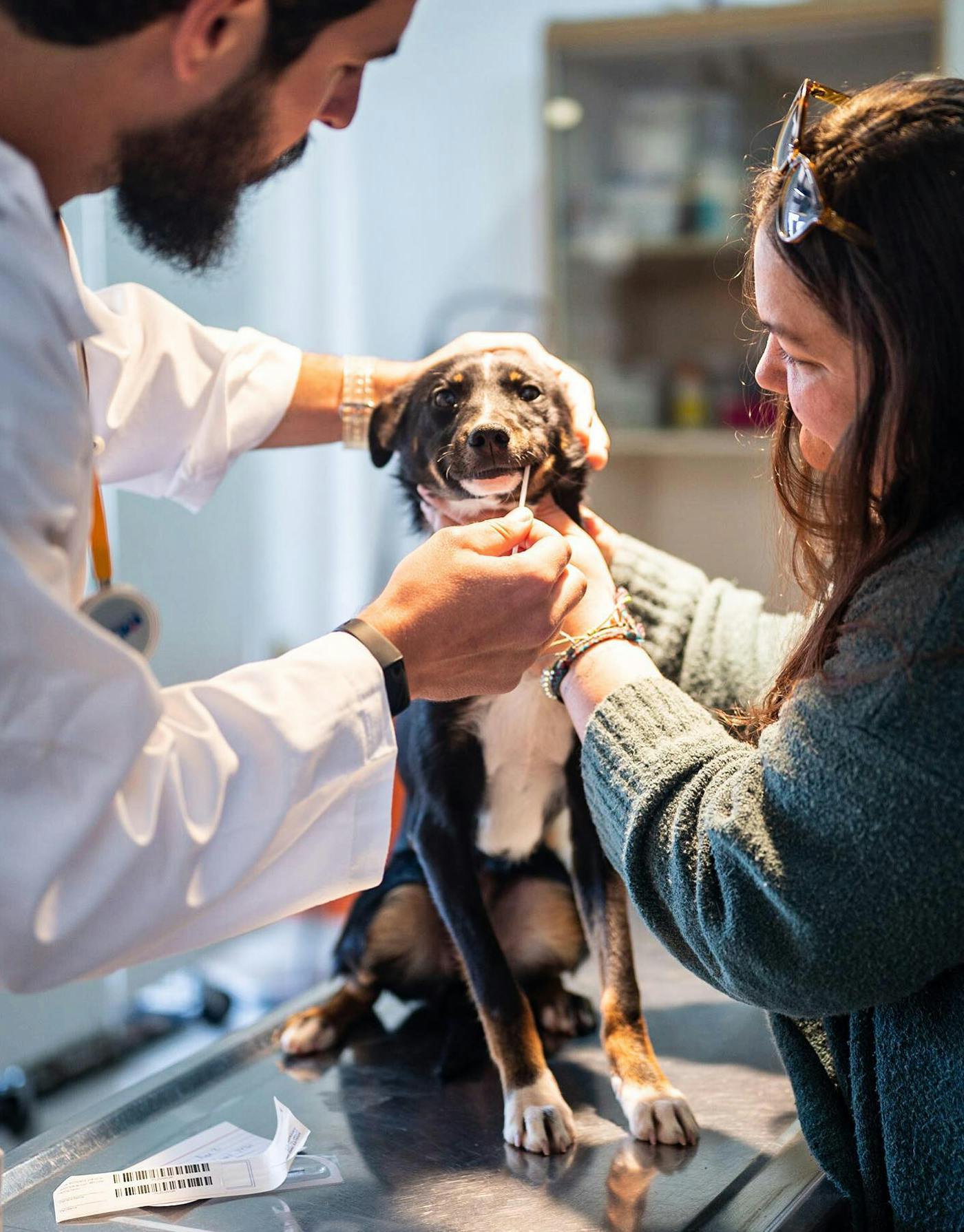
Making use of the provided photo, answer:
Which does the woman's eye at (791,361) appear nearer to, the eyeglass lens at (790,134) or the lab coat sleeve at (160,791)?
the eyeglass lens at (790,134)

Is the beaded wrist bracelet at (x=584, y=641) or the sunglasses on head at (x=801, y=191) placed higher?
the sunglasses on head at (x=801, y=191)

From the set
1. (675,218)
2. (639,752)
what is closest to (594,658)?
(639,752)

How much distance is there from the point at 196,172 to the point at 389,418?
0.57m

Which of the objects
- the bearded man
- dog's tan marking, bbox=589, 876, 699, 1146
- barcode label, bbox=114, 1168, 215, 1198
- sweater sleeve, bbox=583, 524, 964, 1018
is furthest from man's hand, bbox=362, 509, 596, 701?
barcode label, bbox=114, 1168, 215, 1198

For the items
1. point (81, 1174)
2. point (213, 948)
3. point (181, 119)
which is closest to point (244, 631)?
point (213, 948)

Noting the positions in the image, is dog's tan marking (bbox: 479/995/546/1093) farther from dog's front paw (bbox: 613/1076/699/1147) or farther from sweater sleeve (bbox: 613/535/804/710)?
sweater sleeve (bbox: 613/535/804/710)

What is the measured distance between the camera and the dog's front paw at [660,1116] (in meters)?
1.10

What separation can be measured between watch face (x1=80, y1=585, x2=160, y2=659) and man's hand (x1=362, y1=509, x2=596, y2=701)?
20cm

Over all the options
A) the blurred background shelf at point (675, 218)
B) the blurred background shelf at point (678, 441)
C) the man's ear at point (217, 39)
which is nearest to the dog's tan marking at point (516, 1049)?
the man's ear at point (217, 39)

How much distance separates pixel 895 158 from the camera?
823 millimetres

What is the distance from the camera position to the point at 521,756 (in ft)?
4.43

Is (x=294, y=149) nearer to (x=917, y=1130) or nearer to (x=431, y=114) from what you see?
(x=917, y=1130)

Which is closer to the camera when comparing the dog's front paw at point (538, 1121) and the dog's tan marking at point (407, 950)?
the dog's front paw at point (538, 1121)

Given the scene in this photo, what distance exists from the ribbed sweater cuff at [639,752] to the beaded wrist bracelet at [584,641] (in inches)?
3.2
